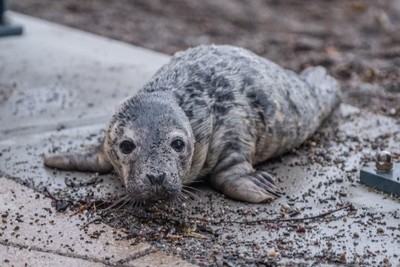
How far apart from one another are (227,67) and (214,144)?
581 mm

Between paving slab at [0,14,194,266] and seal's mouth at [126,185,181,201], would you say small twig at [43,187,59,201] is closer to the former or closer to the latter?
paving slab at [0,14,194,266]

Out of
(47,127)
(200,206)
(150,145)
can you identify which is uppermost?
(150,145)

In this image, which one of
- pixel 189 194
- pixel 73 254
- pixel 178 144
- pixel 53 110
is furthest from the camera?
pixel 53 110

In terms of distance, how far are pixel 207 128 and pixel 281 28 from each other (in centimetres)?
519

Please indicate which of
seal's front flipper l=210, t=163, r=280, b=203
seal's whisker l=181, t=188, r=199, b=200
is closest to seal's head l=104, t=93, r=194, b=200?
seal's whisker l=181, t=188, r=199, b=200

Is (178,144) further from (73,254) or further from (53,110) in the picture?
(53,110)

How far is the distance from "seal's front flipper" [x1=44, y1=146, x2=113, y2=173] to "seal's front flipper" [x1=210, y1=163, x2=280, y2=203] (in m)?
0.65

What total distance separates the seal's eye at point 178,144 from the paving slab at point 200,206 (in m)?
0.30

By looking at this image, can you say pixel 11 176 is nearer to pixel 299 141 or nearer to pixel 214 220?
pixel 214 220

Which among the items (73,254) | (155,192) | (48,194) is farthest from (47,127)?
(73,254)

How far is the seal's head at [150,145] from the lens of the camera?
415 centimetres

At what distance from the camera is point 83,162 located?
16.3 ft

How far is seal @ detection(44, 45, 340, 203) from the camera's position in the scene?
4.29 meters

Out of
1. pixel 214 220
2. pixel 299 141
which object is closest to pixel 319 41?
pixel 299 141
